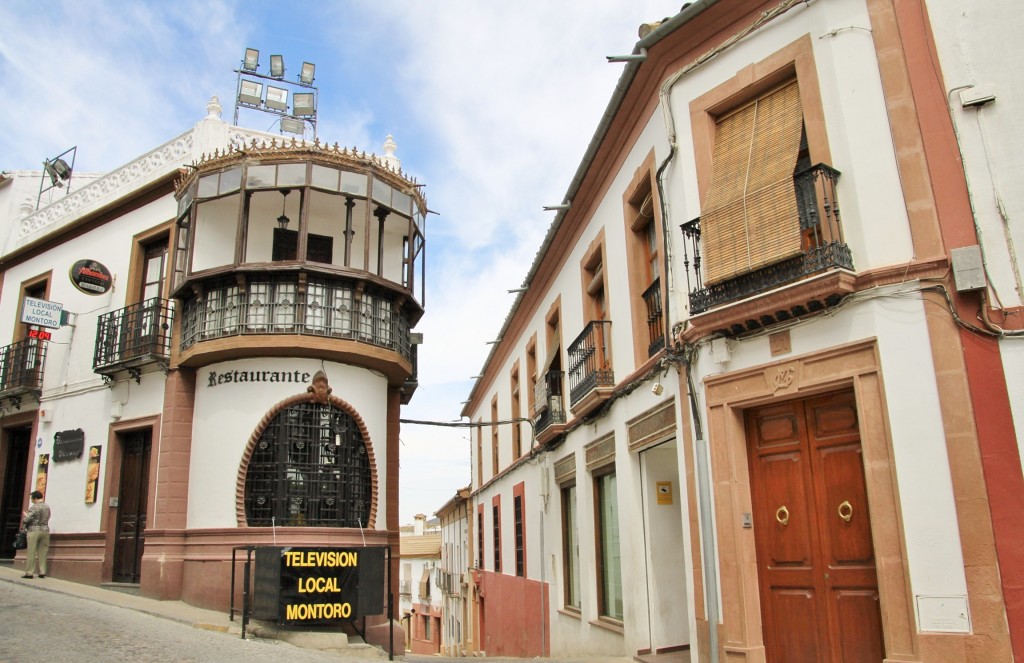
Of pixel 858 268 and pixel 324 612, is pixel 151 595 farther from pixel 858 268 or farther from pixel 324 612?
pixel 858 268

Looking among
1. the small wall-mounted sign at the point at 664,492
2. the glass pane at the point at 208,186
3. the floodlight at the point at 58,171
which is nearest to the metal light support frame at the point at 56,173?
the floodlight at the point at 58,171

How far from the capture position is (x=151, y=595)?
11484 millimetres

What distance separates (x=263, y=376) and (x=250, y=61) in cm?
801

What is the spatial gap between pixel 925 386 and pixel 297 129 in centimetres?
1326

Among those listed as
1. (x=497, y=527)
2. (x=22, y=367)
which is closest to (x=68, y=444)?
(x=22, y=367)

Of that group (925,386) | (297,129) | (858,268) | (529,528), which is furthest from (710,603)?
(297,129)

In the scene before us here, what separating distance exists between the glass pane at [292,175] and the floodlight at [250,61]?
17.6ft

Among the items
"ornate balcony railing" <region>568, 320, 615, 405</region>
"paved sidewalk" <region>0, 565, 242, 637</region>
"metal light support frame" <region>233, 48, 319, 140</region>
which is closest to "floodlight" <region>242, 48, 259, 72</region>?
"metal light support frame" <region>233, 48, 319, 140</region>

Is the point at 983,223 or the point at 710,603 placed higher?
the point at 983,223

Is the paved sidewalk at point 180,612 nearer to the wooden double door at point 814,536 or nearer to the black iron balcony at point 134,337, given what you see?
the wooden double door at point 814,536

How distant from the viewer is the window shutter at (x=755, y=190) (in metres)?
6.97

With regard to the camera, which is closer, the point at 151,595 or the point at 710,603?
the point at 710,603

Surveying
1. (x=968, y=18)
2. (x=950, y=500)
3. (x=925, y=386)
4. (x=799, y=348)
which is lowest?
(x=950, y=500)

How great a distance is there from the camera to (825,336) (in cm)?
673
